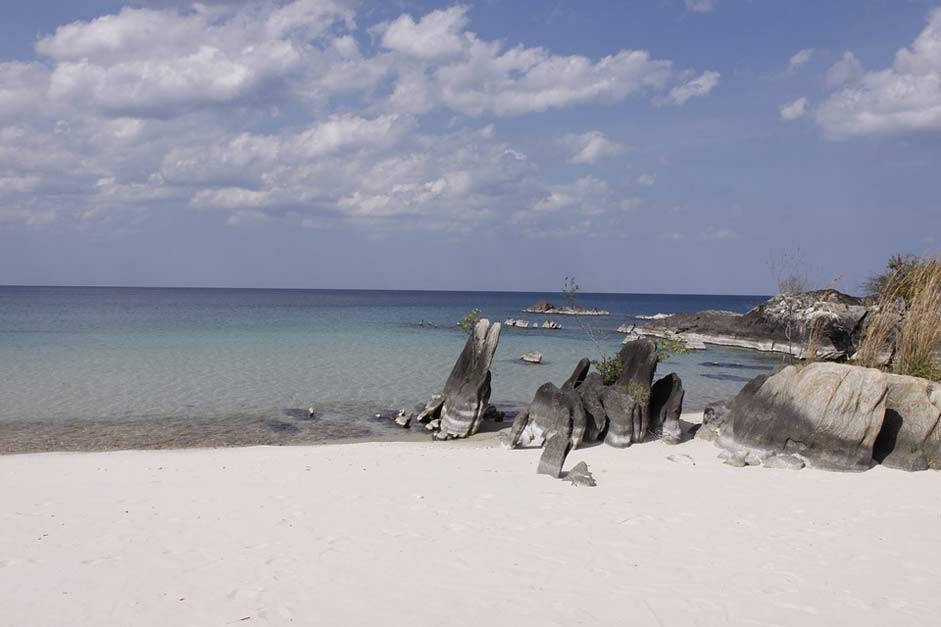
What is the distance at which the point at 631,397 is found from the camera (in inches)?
602

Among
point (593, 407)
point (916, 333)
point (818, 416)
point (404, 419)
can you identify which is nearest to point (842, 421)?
point (818, 416)

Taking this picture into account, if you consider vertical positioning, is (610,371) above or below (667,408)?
above

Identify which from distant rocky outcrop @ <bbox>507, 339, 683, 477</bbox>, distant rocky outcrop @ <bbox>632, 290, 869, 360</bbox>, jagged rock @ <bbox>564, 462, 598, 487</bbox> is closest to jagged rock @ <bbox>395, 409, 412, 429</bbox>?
distant rocky outcrop @ <bbox>507, 339, 683, 477</bbox>

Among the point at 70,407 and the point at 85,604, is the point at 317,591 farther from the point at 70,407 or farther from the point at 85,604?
the point at 70,407

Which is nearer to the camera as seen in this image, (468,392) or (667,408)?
(667,408)

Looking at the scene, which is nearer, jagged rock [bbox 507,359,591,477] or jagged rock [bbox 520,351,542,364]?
jagged rock [bbox 507,359,591,477]

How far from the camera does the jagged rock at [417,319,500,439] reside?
687 inches

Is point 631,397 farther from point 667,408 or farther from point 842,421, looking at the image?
point 842,421

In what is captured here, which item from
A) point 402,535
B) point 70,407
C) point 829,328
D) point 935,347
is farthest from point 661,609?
point 829,328

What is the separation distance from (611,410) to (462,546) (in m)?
8.20

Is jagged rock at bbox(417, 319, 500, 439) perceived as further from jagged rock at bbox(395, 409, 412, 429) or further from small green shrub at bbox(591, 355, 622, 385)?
small green shrub at bbox(591, 355, 622, 385)

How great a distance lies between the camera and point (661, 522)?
8.54 meters

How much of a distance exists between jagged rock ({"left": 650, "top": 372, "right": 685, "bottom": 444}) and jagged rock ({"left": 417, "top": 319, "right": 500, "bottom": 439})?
4.34m

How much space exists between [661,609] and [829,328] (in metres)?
35.7
